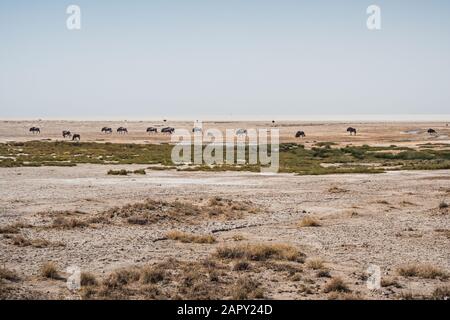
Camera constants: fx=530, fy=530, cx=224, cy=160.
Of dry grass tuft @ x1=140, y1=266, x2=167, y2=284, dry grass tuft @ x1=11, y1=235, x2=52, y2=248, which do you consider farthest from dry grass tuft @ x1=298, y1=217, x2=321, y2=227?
dry grass tuft @ x1=11, y1=235, x2=52, y2=248

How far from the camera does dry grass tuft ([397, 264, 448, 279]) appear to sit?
13.8 meters

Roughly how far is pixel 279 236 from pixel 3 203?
14378 mm

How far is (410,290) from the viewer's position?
41.5 feet

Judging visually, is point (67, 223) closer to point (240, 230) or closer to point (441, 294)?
point (240, 230)

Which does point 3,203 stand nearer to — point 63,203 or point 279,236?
point 63,203

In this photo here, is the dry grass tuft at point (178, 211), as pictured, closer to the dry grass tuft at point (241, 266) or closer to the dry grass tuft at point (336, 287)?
the dry grass tuft at point (241, 266)

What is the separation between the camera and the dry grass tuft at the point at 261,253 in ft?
51.1

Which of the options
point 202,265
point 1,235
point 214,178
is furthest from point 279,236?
point 214,178

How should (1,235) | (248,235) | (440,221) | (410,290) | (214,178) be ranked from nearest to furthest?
(410,290) → (1,235) → (248,235) → (440,221) → (214,178)

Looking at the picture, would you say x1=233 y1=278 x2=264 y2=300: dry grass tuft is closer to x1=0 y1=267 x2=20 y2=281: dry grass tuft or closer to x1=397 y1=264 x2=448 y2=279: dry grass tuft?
x1=397 y1=264 x2=448 y2=279: dry grass tuft

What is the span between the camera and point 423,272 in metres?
13.9

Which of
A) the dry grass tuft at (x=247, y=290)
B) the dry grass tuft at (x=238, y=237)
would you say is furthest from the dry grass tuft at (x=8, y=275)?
the dry grass tuft at (x=238, y=237)

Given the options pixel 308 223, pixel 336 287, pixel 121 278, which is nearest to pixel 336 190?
pixel 308 223

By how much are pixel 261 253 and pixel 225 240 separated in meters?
3.10
